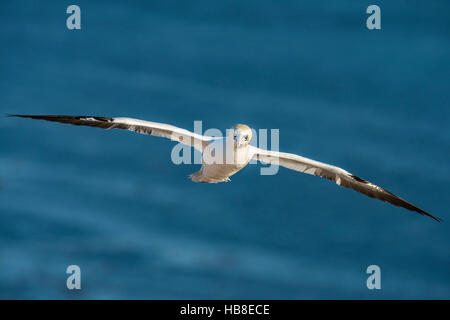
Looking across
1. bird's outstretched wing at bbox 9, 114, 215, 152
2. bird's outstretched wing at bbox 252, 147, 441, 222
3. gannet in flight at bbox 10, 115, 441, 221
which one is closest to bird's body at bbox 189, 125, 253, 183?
gannet in flight at bbox 10, 115, 441, 221

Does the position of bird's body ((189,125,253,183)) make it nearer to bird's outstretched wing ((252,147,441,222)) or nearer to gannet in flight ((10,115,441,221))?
gannet in flight ((10,115,441,221))

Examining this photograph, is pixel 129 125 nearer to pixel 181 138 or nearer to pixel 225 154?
pixel 181 138

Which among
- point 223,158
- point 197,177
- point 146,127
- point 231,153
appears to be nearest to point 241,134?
point 231,153

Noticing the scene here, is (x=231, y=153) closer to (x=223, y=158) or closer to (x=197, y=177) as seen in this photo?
(x=223, y=158)

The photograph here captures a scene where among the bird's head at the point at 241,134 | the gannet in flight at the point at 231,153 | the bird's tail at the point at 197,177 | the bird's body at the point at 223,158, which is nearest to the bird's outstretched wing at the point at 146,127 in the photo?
the gannet in flight at the point at 231,153

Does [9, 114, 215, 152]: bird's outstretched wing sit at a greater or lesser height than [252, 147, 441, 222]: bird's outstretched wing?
greater

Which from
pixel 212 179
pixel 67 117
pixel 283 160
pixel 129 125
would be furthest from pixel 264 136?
pixel 67 117

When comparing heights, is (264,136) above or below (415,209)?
above

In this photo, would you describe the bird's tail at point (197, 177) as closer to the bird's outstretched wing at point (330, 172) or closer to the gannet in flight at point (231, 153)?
the gannet in flight at point (231, 153)
